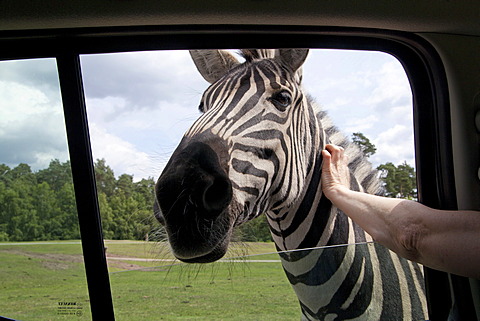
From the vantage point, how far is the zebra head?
5.05ft

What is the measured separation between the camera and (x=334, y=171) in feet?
5.87

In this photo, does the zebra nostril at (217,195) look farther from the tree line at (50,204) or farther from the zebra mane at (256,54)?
the zebra mane at (256,54)

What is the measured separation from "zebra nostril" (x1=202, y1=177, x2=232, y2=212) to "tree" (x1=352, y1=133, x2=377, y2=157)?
2.26 ft

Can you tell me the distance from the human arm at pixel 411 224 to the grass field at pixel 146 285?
41 centimetres

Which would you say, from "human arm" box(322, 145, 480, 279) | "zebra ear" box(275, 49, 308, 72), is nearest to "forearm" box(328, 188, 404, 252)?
"human arm" box(322, 145, 480, 279)

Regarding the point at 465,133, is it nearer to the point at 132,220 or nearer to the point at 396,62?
the point at 396,62

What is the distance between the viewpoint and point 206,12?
5.38 ft

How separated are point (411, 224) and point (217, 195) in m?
0.77

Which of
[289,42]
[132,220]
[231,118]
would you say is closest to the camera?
[231,118]

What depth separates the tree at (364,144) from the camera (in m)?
1.83

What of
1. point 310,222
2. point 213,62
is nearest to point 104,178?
point 213,62

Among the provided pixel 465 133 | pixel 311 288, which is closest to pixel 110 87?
pixel 311 288

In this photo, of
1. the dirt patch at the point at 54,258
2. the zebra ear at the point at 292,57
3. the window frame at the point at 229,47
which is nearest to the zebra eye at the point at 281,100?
the zebra ear at the point at 292,57

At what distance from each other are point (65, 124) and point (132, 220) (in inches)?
21.2
